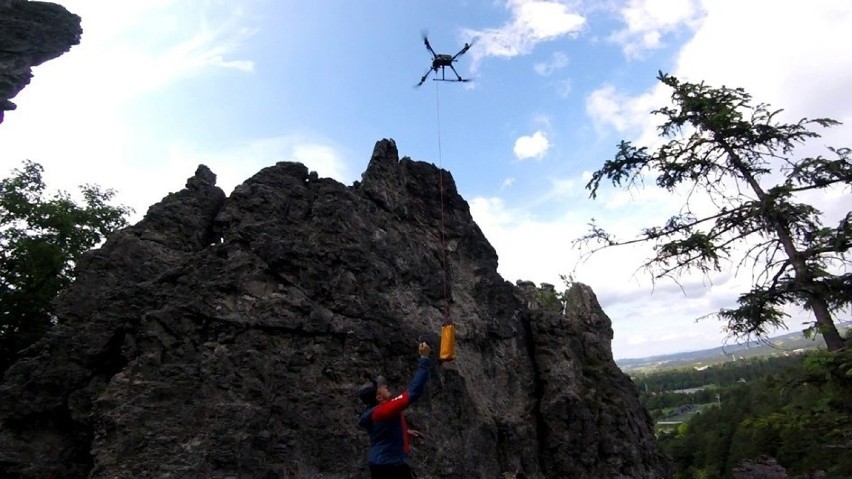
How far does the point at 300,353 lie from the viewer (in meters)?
14.7

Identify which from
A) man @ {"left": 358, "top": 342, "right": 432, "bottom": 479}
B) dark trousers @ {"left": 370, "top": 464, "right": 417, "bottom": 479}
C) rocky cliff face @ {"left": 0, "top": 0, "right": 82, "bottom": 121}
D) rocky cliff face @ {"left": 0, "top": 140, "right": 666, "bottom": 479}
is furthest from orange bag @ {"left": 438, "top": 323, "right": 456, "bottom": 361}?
rocky cliff face @ {"left": 0, "top": 0, "right": 82, "bottom": 121}

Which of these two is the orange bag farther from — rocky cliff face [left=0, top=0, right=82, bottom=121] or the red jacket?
rocky cliff face [left=0, top=0, right=82, bottom=121]

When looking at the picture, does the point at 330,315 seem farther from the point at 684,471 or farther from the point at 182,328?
the point at 684,471

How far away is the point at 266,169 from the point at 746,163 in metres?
14.9

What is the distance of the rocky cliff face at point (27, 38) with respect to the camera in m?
16.5

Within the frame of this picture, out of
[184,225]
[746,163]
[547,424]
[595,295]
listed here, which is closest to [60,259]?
[184,225]

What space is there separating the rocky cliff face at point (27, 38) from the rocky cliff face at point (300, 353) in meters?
6.51

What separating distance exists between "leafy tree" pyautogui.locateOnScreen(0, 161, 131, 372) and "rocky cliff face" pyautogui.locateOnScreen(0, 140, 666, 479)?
16565 millimetres

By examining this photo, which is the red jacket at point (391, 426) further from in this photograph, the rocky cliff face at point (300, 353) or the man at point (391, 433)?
the rocky cliff face at point (300, 353)

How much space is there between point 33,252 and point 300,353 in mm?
25326

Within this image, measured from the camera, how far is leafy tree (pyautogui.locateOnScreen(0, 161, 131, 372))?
28.0 m

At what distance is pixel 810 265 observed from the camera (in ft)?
29.1

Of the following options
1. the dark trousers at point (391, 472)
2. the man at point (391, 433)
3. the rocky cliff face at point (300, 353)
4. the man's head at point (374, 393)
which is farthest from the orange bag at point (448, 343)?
the rocky cliff face at point (300, 353)

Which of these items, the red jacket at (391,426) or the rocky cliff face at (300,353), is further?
the rocky cliff face at (300,353)
